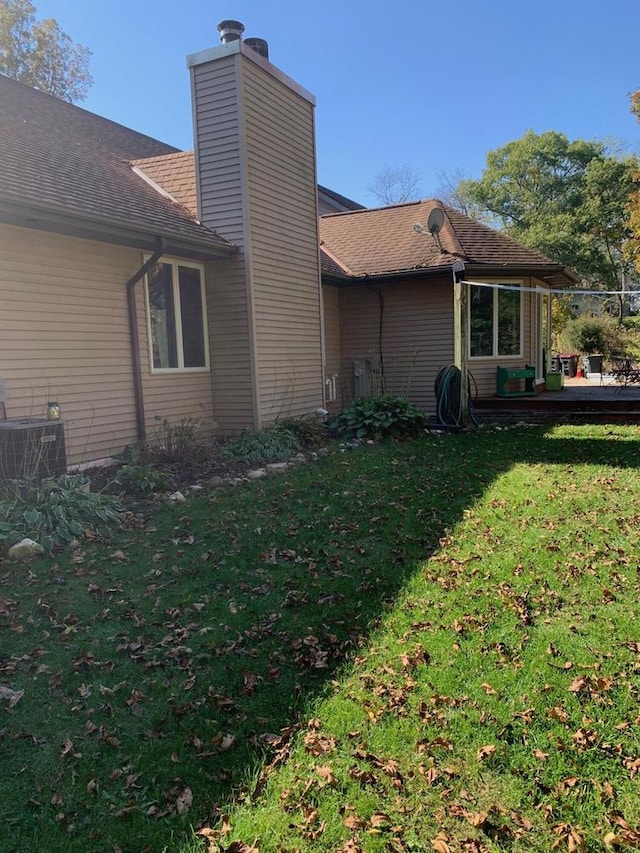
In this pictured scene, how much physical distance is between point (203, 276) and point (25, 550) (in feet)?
18.5

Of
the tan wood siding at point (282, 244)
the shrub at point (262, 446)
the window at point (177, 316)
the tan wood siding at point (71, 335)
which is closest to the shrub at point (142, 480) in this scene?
the tan wood siding at point (71, 335)

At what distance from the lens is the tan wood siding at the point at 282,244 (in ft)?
28.9

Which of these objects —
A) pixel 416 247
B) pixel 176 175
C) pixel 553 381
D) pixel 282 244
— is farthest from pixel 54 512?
pixel 553 381

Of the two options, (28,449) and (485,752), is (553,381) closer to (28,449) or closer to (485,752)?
(28,449)

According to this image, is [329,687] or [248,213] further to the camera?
[248,213]

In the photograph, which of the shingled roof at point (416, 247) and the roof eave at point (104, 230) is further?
the shingled roof at point (416, 247)

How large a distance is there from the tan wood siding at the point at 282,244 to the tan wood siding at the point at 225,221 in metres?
0.18

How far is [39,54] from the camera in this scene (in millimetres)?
19578

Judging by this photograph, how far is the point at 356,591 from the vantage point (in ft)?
12.3

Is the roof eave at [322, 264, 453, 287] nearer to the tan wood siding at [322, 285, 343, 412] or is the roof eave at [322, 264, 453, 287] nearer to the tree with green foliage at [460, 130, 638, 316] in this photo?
the tan wood siding at [322, 285, 343, 412]

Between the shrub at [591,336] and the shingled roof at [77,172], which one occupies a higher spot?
the shingled roof at [77,172]

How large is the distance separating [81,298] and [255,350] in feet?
8.82

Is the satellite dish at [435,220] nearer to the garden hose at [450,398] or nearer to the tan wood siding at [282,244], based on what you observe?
the tan wood siding at [282,244]

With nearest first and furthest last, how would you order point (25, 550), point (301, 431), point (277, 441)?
point (25, 550), point (277, 441), point (301, 431)
